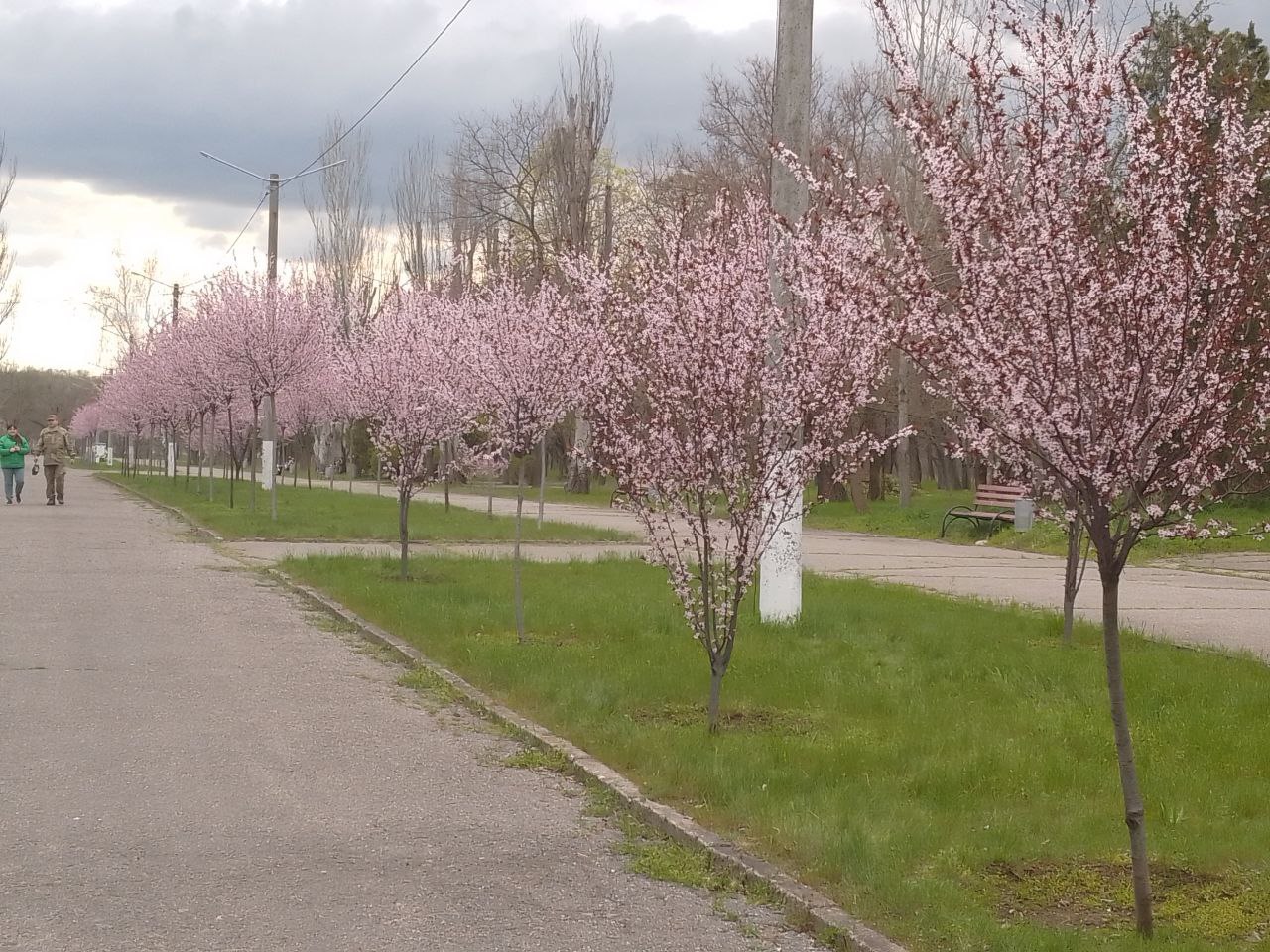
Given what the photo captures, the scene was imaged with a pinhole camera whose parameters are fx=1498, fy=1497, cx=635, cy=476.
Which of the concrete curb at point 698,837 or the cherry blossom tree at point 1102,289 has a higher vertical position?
the cherry blossom tree at point 1102,289

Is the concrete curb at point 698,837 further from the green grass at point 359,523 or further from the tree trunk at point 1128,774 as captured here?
the green grass at point 359,523

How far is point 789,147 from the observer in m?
12.2

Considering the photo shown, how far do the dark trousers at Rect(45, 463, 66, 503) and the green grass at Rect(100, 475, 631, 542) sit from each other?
8.15 ft

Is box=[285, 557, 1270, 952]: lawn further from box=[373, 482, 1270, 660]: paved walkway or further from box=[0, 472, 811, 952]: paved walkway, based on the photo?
box=[373, 482, 1270, 660]: paved walkway

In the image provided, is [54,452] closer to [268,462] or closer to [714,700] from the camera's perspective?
[268,462]

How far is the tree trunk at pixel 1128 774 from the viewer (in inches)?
200

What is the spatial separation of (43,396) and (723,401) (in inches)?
5395

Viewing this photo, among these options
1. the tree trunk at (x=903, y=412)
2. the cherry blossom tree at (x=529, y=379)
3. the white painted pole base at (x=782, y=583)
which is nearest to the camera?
the cherry blossom tree at (x=529, y=379)

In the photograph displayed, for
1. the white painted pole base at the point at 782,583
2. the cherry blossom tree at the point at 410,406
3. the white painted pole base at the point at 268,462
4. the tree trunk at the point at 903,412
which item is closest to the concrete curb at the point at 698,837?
the white painted pole base at the point at 782,583

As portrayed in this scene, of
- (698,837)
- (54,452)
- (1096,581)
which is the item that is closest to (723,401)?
(698,837)

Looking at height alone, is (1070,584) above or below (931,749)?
above

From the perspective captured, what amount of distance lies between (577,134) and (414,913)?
43.4 m

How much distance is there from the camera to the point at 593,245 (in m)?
46.8

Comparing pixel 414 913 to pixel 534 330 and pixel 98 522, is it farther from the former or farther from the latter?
pixel 98 522
